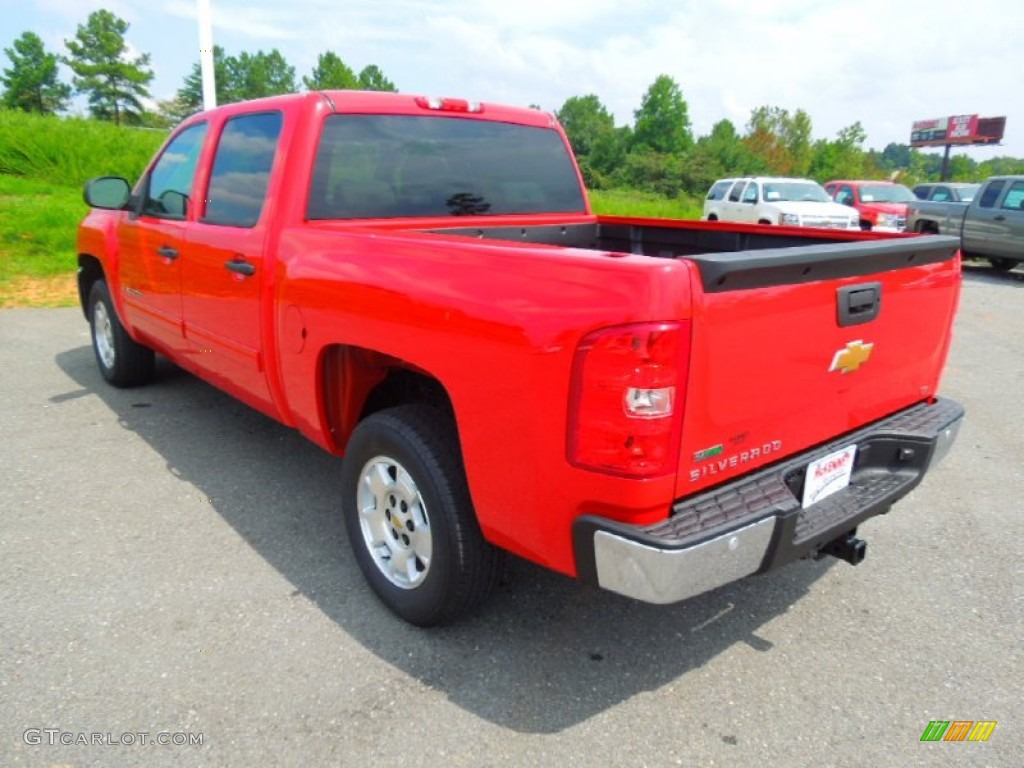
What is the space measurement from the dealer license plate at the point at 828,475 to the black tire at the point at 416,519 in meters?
1.05

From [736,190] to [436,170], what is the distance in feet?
50.6

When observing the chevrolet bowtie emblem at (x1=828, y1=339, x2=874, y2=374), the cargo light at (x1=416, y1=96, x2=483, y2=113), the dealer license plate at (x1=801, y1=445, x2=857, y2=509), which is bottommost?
the dealer license plate at (x1=801, y1=445, x2=857, y2=509)

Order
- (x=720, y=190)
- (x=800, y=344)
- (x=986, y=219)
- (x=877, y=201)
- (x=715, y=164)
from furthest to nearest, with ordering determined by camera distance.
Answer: (x=715, y=164), (x=720, y=190), (x=877, y=201), (x=986, y=219), (x=800, y=344)

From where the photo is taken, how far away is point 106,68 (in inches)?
2938

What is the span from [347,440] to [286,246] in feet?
2.81

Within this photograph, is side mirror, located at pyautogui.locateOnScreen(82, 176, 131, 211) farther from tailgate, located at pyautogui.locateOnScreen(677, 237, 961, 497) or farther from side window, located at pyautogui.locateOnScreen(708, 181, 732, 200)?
side window, located at pyautogui.locateOnScreen(708, 181, 732, 200)

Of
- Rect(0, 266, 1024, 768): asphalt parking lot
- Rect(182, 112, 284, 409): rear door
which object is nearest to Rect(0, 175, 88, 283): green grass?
Rect(0, 266, 1024, 768): asphalt parking lot

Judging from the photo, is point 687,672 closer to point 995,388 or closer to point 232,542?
point 232,542

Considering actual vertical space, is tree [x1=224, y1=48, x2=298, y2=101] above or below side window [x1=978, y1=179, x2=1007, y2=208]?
above

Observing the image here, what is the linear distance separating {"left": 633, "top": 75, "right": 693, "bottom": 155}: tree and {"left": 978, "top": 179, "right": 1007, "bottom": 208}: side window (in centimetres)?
7243

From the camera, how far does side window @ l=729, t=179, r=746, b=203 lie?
1738cm
